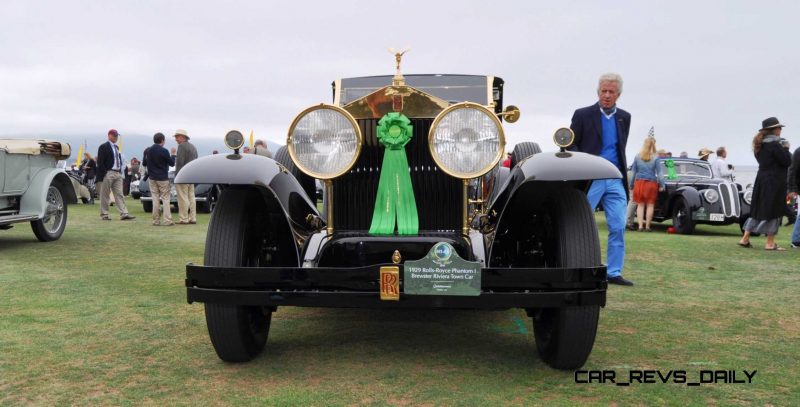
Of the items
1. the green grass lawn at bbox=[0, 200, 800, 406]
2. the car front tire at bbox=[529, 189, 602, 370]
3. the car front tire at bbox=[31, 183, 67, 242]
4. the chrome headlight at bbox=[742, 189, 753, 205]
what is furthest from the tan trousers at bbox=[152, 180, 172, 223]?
the chrome headlight at bbox=[742, 189, 753, 205]

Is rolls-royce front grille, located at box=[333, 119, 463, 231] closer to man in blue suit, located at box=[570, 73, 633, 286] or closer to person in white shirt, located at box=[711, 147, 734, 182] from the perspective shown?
man in blue suit, located at box=[570, 73, 633, 286]

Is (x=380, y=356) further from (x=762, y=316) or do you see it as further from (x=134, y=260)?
(x=134, y=260)

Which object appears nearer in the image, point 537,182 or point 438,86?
point 537,182

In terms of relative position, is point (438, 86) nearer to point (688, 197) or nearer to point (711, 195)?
point (688, 197)

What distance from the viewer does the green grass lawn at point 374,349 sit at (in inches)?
112

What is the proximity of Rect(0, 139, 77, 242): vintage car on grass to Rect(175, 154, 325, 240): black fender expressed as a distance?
218 inches

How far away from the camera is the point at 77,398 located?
278 centimetres

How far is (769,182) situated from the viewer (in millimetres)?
8250

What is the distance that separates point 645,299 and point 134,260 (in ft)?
16.5

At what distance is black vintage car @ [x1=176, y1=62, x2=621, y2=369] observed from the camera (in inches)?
113

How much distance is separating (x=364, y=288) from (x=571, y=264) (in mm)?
982

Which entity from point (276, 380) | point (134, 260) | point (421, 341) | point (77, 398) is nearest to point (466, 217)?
point (421, 341)

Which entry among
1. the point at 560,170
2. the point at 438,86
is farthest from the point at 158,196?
the point at 560,170

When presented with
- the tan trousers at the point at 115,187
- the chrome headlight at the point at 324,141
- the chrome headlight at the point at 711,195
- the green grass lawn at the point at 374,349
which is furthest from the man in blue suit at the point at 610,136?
the tan trousers at the point at 115,187
